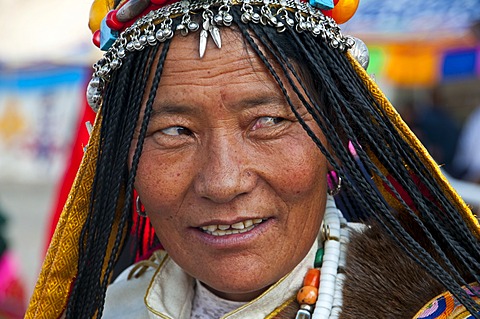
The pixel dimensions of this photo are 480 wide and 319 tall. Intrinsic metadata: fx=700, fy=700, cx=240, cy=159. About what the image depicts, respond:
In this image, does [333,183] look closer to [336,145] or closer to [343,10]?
[336,145]

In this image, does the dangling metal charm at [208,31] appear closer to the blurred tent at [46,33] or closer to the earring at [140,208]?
the earring at [140,208]

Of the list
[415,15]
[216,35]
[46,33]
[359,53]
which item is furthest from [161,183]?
[46,33]

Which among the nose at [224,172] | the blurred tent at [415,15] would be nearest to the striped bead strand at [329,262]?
the nose at [224,172]

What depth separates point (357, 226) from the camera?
1.85 m

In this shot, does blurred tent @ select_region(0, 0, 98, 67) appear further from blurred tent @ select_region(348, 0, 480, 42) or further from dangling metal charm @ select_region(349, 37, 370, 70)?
dangling metal charm @ select_region(349, 37, 370, 70)

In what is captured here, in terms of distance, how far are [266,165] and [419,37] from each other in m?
4.66

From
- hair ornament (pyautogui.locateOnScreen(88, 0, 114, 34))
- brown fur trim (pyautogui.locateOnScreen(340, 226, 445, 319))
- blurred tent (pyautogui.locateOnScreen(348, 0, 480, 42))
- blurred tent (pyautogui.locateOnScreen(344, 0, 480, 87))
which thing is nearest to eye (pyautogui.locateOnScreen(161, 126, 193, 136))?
hair ornament (pyautogui.locateOnScreen(88, 0, 114, 34))

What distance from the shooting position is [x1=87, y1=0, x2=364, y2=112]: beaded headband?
160cm

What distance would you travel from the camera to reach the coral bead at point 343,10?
1730 mm

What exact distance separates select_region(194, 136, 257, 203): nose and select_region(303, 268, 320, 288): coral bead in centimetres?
32

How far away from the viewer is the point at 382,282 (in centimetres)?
167

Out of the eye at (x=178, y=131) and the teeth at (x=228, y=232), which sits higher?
the eye at (x=178, y=131)

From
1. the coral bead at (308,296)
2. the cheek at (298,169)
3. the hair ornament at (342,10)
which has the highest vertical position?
the hair ornament at (342,10)

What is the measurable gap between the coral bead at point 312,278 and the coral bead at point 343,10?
63 centimetres
